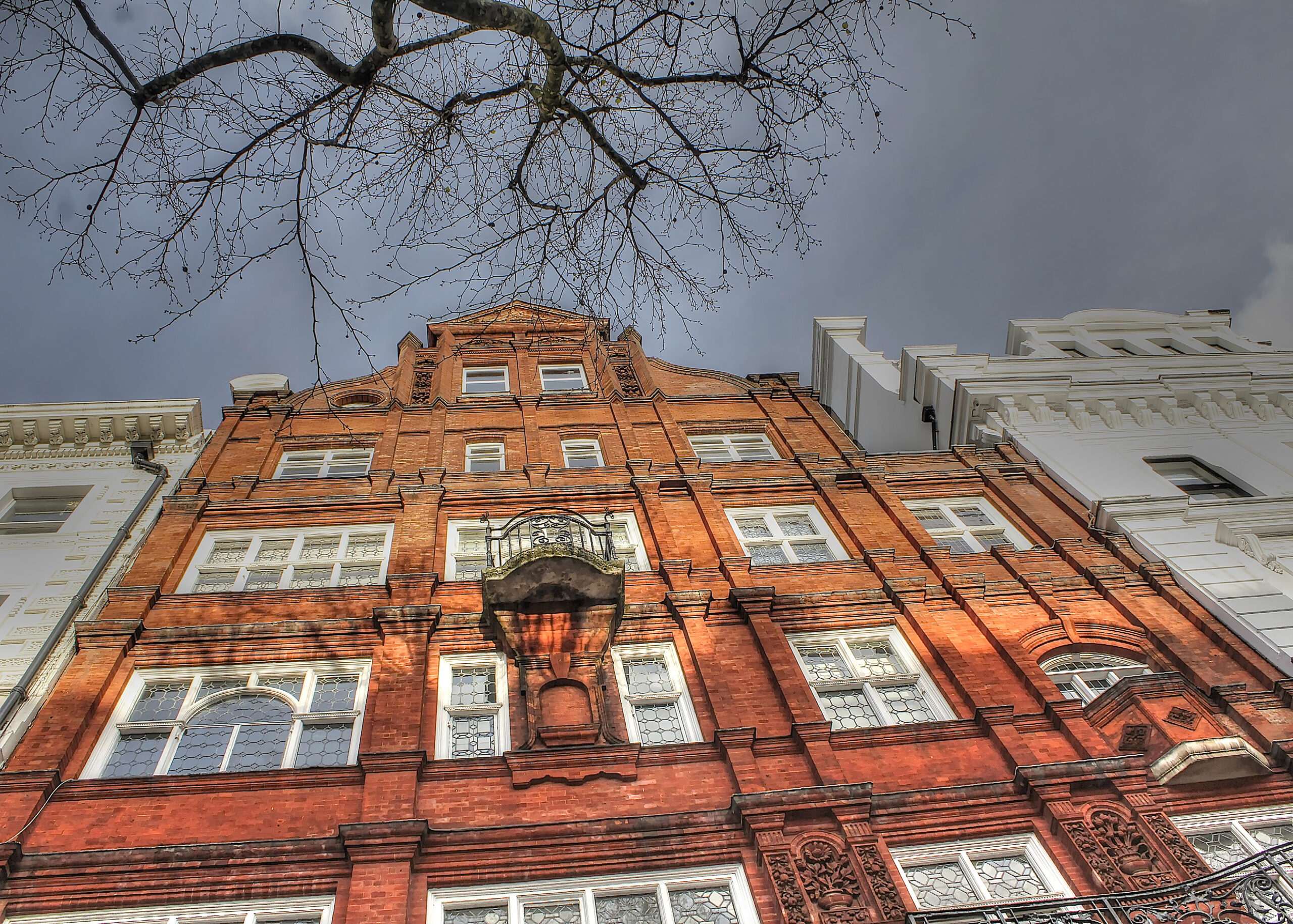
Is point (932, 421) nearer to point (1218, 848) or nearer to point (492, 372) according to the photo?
point (492, 372)

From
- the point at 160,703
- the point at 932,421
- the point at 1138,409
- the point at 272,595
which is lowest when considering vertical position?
the point at 160,703

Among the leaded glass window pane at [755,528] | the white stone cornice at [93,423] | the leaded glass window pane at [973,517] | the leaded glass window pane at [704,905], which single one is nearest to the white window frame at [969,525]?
the leaded glass window pane at [973,517]

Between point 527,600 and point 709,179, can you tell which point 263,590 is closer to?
point 527,600

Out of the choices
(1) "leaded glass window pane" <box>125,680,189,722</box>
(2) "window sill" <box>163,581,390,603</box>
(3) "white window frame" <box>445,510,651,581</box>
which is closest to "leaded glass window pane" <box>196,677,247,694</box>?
(1) "leaded glass window pane" <box>125,680,189,722</box>

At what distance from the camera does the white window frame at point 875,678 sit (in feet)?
48.5

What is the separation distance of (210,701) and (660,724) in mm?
6613

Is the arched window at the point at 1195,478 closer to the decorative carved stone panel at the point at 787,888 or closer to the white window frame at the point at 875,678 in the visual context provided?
the white window frame at the point at 875,678

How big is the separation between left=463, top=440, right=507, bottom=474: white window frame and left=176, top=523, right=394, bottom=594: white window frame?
3.48 meters

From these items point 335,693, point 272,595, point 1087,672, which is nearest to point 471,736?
point 335,693

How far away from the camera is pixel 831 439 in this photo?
932 inches

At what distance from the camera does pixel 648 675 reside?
15.4 metres

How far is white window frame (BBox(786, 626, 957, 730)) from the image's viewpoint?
14.8 metres

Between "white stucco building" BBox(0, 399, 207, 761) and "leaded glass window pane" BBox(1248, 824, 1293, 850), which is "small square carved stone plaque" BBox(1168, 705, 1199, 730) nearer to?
"leaded glass window pane" BBox(1248, 824, 1293, 850)

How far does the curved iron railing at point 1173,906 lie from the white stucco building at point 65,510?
12.2 metres
